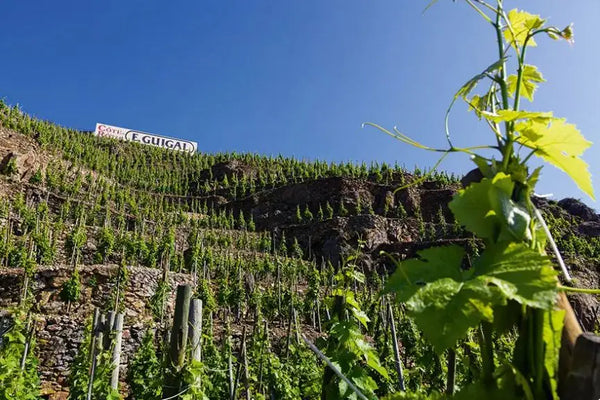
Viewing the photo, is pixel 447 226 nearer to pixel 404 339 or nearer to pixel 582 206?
pixel 582 206

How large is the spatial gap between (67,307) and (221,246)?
36.8 feet

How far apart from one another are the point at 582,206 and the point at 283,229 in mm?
25408

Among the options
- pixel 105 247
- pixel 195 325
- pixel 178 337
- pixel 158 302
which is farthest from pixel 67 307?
pixel 178 337

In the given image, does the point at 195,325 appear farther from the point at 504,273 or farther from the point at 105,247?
the point at 105,247

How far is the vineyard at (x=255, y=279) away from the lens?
535 mm

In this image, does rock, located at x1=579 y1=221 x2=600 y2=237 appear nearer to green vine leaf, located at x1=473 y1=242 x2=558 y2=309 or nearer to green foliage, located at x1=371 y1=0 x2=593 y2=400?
green foliage, located at x1=371 y1=0 x2=593 y2=400

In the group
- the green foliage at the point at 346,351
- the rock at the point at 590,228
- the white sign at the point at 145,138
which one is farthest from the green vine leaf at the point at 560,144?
the white sign at the point at 145,138

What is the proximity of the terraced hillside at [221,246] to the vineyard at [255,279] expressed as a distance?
0.09 metres

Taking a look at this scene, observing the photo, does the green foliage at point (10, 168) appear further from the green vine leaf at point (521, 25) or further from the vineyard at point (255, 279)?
the green vine leaf at point (521, 25)

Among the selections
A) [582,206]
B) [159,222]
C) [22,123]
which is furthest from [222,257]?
[582,206]

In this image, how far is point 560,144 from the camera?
0.59 metres

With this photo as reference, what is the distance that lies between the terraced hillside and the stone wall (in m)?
0.04

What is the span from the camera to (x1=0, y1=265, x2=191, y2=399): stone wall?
30.9 feet

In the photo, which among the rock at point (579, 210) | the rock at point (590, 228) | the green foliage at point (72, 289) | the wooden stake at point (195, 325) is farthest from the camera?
the rock at point (579, 210)
